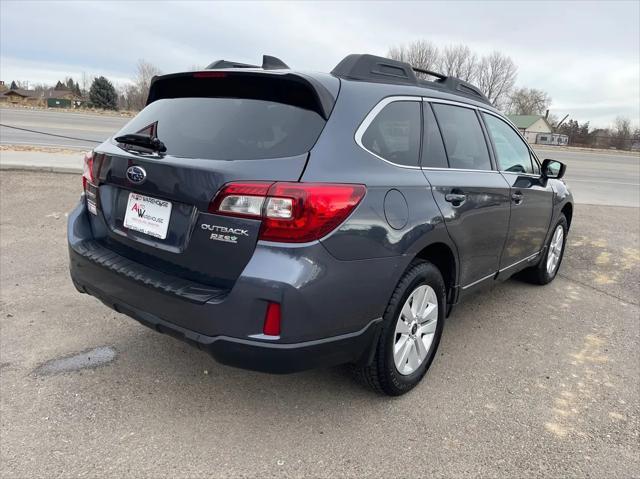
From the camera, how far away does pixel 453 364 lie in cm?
342

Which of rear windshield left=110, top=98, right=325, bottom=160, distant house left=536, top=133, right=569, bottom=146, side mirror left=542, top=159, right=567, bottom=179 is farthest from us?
distant house left=536, top=133, right=569, bottom=146

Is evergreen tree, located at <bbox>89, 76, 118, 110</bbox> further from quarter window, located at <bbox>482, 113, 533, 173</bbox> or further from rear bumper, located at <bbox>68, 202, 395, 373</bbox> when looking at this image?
rear bumper, located at <bbox>68, 202, 395, 373</bbox>

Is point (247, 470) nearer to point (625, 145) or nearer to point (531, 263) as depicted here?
Answer: point (531, 263)

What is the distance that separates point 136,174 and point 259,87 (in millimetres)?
777

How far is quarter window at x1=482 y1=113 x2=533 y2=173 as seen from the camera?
393cm

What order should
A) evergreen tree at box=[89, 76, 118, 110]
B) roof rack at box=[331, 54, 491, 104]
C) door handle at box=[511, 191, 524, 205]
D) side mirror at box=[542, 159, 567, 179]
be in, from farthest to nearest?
evergreen tree at box=[89, 76, 118, 110], side mirror at box=[542, 159, 567, 179], door handle at box=[511, 191, 524, 205], roof rack at box=[331, 54, 491, 104]

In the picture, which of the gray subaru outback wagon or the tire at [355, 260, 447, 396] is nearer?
the gray subaru outback wagon

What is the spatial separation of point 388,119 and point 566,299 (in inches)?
128

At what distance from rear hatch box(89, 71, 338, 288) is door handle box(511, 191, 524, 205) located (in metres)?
2.02

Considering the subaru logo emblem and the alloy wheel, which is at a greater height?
the subaru logo emblem

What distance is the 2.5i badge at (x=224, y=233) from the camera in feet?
7.21

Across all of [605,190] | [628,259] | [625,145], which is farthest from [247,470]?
[625,145]

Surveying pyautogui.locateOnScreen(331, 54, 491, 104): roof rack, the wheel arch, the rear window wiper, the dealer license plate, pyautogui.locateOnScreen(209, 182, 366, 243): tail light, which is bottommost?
the wheel arch

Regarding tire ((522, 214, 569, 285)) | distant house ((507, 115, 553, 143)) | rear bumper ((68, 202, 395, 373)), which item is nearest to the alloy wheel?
rear bumper ((68, 202, 395, 373))
